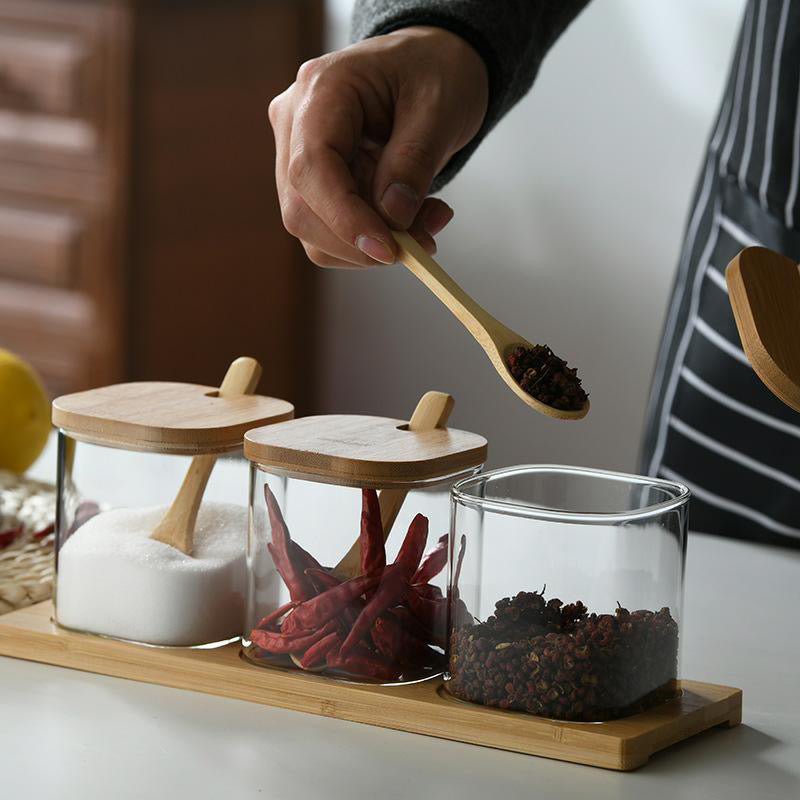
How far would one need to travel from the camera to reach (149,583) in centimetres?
67

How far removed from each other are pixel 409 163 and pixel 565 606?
32 cm

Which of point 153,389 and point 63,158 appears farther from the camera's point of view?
point 63,158

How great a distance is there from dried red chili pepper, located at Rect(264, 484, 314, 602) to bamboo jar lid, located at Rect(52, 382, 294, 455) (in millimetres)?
45

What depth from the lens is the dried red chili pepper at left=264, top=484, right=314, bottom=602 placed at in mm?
646

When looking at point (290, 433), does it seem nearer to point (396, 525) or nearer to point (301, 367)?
point (396, 525)

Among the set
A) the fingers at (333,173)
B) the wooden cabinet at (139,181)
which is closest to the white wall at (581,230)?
the wooden cabinet at (139,181)

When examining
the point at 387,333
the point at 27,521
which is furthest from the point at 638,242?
the point at 27,521

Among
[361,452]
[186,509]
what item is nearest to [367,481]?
[361,452]

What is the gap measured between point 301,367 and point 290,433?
1938 mm

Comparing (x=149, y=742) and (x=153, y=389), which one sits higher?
(x=153, y=389)

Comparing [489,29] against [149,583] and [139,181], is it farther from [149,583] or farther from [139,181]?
[139,181]

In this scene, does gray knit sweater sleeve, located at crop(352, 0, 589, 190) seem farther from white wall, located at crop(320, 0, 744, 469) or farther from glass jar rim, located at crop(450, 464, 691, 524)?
white wall, located at crop(320, 0, 744, 469)

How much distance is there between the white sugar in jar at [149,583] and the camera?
2.21 feet

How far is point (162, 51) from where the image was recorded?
2166mm
